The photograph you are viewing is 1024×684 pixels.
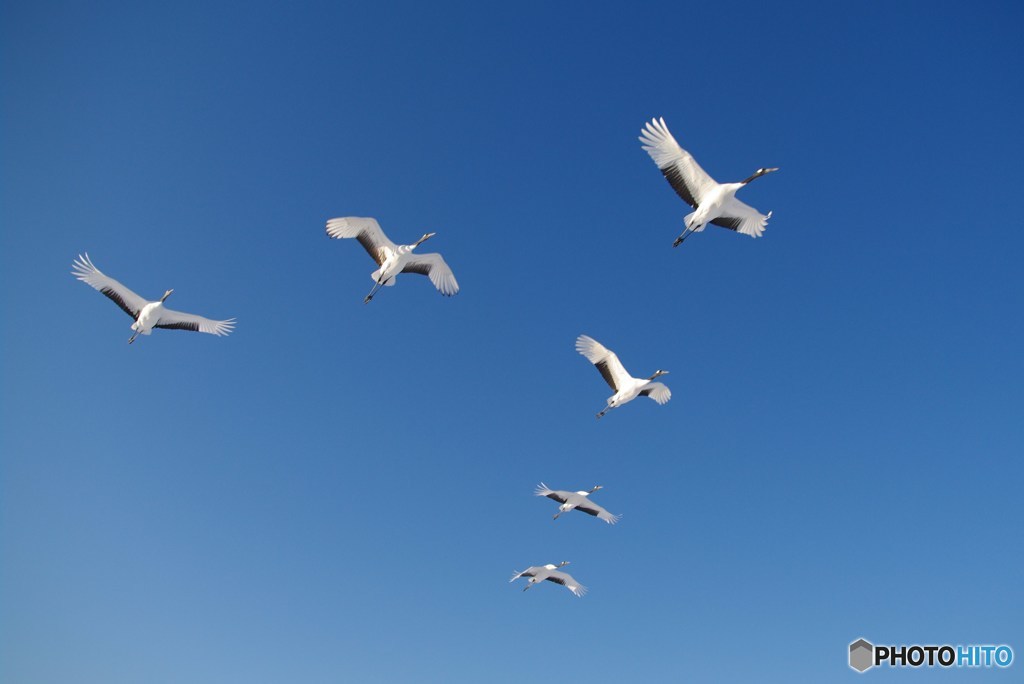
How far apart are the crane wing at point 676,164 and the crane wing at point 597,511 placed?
63.2 ft

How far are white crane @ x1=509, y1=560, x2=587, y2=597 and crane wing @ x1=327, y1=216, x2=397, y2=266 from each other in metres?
22.0

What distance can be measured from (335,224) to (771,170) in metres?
18.2

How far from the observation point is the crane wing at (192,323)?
106 feet

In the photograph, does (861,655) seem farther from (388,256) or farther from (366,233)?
(366,233)

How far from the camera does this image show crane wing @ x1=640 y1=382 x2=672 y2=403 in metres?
33.6

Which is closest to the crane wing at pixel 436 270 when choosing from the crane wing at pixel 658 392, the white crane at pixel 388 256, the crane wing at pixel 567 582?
the white crane at pixel 388 256

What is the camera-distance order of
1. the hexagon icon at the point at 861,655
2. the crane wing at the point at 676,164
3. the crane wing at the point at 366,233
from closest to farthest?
the crane wing at the point at 676,164 < the crane wing at the point at 366,233 < the hexagon icon at the point at 861,655

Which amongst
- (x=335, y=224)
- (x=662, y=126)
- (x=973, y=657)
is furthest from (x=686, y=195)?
(x=973, y=657)

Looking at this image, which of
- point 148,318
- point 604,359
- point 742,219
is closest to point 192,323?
point 148,318

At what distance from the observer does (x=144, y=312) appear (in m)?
31.4

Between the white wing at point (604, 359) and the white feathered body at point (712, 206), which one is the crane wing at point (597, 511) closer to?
the white wing at point (604, 359)

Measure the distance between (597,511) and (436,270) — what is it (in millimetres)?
17504

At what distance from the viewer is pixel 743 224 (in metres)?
28.3

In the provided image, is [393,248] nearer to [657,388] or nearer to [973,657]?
[657,388]
